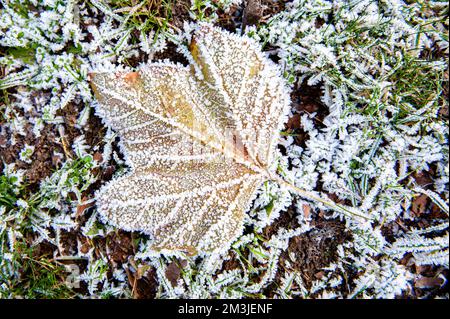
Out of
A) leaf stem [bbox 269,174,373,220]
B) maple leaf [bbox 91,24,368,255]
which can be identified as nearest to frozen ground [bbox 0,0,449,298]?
leaf stem [bbox 269,174,373,220]

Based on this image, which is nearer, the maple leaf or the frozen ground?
the maple leaf

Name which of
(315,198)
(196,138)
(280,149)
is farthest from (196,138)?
(315,198)

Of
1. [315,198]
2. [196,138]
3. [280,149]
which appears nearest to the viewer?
[196,138]

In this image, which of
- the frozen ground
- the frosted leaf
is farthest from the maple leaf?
the frozen ground

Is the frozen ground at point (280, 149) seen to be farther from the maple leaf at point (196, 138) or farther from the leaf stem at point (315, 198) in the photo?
the maple leaf at point (196, 138)

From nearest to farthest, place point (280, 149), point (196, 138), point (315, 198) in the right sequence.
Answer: point (196, 138) < point (315, 198) < point (280, 149)

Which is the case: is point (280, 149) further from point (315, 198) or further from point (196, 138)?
point (196, 138)

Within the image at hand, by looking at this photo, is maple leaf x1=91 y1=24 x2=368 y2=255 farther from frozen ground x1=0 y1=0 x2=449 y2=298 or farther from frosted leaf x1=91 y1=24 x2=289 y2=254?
frozen ground x1=0 y1=0 x2=449 y2=298

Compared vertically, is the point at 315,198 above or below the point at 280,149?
below
